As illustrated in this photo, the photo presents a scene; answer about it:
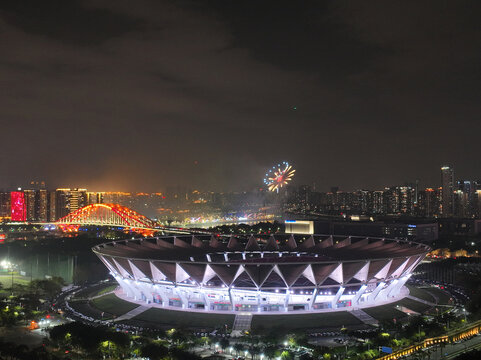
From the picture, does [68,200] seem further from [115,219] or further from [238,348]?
[238,348]

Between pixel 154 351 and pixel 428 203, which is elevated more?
pixel 428 203

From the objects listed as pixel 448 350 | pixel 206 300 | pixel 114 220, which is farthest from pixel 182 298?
pixel 114 220

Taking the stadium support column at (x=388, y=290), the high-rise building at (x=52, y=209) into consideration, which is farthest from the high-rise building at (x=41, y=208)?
the stadium support column at (x=388, y=290)

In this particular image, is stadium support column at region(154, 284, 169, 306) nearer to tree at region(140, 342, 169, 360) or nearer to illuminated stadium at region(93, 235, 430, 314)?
illuminated stadium at region(93, 235, 430, 314)

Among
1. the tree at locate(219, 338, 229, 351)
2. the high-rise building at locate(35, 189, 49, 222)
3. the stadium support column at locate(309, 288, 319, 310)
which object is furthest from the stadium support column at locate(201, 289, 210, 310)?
the high-rise building at locate(35, 189, 49, 222)

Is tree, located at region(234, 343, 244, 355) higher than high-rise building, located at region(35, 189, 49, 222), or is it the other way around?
high-rise building, located at region(35, 189, 49, 222)

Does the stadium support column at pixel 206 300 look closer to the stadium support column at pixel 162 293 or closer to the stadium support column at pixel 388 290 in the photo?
the stadium support column at pixel 162 293

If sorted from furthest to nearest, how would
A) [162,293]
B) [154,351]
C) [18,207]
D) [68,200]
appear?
1. [68,200]
2. [18,207]
3. [162,293]
4. [154,351]

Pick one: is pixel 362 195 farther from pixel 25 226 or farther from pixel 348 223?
pixel 25 226
